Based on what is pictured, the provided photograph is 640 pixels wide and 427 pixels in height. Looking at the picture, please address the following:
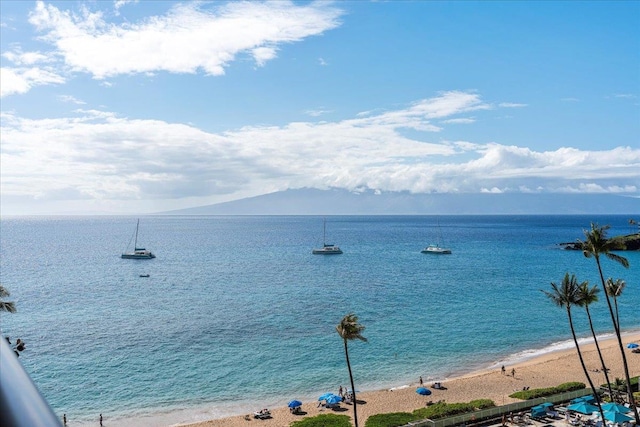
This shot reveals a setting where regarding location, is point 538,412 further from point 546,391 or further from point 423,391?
point 423,391

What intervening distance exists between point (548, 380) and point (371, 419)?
2103cm

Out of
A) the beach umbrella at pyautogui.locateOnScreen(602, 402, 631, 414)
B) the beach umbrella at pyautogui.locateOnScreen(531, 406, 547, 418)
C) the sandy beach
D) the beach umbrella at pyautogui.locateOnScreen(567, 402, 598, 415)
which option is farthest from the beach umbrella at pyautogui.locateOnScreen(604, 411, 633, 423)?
the sandy beach

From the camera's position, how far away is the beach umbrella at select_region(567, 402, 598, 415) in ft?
108

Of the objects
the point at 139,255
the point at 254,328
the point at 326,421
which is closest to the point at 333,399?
the point at 326,421

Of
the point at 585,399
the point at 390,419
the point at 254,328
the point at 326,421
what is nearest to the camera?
the point at 390,419

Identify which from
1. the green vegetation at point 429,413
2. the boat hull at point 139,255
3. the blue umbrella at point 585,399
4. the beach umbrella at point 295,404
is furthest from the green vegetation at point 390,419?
the boat hull at point 139,255

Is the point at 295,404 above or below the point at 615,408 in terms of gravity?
below

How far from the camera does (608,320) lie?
7069 centimetres

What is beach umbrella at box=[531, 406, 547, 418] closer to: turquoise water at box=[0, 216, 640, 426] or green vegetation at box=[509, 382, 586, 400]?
green vegetation at box=[509, 382, 586, 400]

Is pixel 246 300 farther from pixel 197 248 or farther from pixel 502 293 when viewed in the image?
pixel 197 248

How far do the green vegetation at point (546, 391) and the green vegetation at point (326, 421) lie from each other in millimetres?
15359

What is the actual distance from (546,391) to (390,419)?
1489 cm

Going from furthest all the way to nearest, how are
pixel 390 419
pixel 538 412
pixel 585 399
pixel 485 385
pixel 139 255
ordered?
pixel 139 255 < pixel 485 385 < pixel 585 399 < pixel 538 412 < pixel 390 419

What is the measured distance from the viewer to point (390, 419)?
33.9 metres
